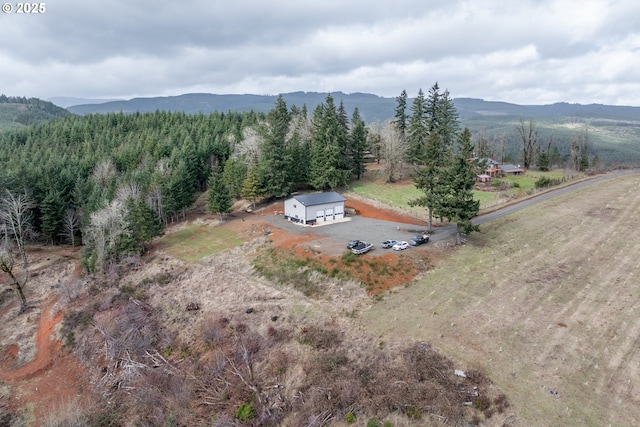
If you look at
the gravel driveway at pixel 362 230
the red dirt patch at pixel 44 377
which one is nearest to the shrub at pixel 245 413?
the red dirt patch at pixel 44 377

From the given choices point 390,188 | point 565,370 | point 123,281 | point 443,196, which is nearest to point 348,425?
point 565,370

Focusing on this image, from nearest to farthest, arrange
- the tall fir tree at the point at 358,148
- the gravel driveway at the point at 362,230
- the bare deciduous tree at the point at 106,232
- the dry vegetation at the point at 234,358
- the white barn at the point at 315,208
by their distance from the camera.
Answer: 1. the dry vegetation at the point at 234,358
2. the bare deciduous tree at the point at 106,232
3. the gravel driveway at the point at 362,230
4. the white barn at the point at 315,208
5. the tall fir tree at the point at 358,148

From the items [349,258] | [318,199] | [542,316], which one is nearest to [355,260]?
[349,258]

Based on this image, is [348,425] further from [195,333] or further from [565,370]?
[195,333]

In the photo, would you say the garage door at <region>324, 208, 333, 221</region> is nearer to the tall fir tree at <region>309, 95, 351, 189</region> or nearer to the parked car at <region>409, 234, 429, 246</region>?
the tall fir tree at <region>309, 95, 351, 189</region>

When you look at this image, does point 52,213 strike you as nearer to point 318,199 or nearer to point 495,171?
point 318,199

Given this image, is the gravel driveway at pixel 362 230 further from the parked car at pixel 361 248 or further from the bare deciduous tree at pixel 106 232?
the bare deciduous tree at pixel 106 232

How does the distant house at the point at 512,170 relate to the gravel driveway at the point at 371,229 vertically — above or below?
above

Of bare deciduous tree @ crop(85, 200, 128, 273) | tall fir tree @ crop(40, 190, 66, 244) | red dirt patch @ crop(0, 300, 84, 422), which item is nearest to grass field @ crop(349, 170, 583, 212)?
bare deciduous tree @ crop(85, 200, 128, 273)
